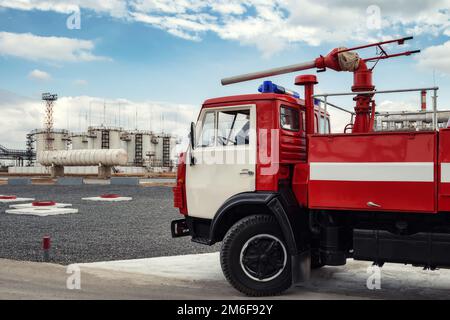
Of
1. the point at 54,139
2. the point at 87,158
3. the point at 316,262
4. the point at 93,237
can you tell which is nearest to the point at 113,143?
the point at 54,139

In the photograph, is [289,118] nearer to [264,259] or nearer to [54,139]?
[264,259]

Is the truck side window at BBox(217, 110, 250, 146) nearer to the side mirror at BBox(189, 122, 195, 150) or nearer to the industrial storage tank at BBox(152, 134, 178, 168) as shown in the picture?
the side mirror at BBox(189, 122, 195, 150)

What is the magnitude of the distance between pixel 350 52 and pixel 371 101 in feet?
3.09

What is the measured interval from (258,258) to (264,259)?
93mm

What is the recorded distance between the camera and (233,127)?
7594 mm

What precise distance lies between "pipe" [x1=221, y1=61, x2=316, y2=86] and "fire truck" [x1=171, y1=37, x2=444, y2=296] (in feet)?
0.06

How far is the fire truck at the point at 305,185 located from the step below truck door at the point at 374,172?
0.5 inches

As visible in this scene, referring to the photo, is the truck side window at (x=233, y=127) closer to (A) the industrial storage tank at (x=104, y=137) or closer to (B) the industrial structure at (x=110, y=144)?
(B) the industrial structure at (x=110, y=144)

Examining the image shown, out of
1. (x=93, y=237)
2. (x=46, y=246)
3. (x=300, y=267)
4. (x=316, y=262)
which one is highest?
(x=300, y=267)

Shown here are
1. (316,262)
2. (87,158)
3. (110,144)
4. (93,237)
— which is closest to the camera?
(316,262)

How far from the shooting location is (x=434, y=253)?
20.7ft
